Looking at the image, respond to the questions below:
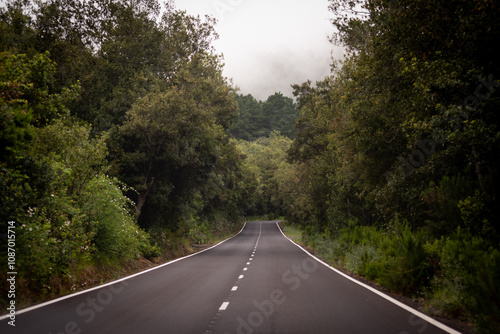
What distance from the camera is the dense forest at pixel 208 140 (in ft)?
30.3

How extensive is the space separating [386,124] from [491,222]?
5.89 metres

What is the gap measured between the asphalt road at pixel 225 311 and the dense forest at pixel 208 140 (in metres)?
1.20

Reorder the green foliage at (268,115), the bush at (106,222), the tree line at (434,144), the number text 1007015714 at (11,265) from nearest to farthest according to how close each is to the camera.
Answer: the number text 1007015714 at (11,265)
the tree line at (434,144)
the bush at (106,222)
the green foliage at (268,115)

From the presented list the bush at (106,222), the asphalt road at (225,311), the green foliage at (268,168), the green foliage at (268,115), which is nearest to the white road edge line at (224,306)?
the asphalt road at (225,311)

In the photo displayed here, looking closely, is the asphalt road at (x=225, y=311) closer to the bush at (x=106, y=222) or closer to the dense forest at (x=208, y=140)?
the dense forest at (x=208, y=140)

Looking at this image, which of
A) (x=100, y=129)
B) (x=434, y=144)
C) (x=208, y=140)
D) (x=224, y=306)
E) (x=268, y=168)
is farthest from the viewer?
(x=268, y=168)

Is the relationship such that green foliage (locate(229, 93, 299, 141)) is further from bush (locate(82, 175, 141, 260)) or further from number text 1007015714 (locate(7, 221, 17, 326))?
number text 1007015714 (locate(7, 221, 17, 326))

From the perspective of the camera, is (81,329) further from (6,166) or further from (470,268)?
(470,268)

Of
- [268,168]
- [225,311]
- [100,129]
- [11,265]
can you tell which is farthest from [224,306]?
[268,168]

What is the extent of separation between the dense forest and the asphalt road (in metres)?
1.20

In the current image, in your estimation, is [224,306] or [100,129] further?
[100,129]

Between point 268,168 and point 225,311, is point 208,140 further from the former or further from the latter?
point 268,168

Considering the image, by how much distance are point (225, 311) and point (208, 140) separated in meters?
20.5

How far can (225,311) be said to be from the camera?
25.5 feet
